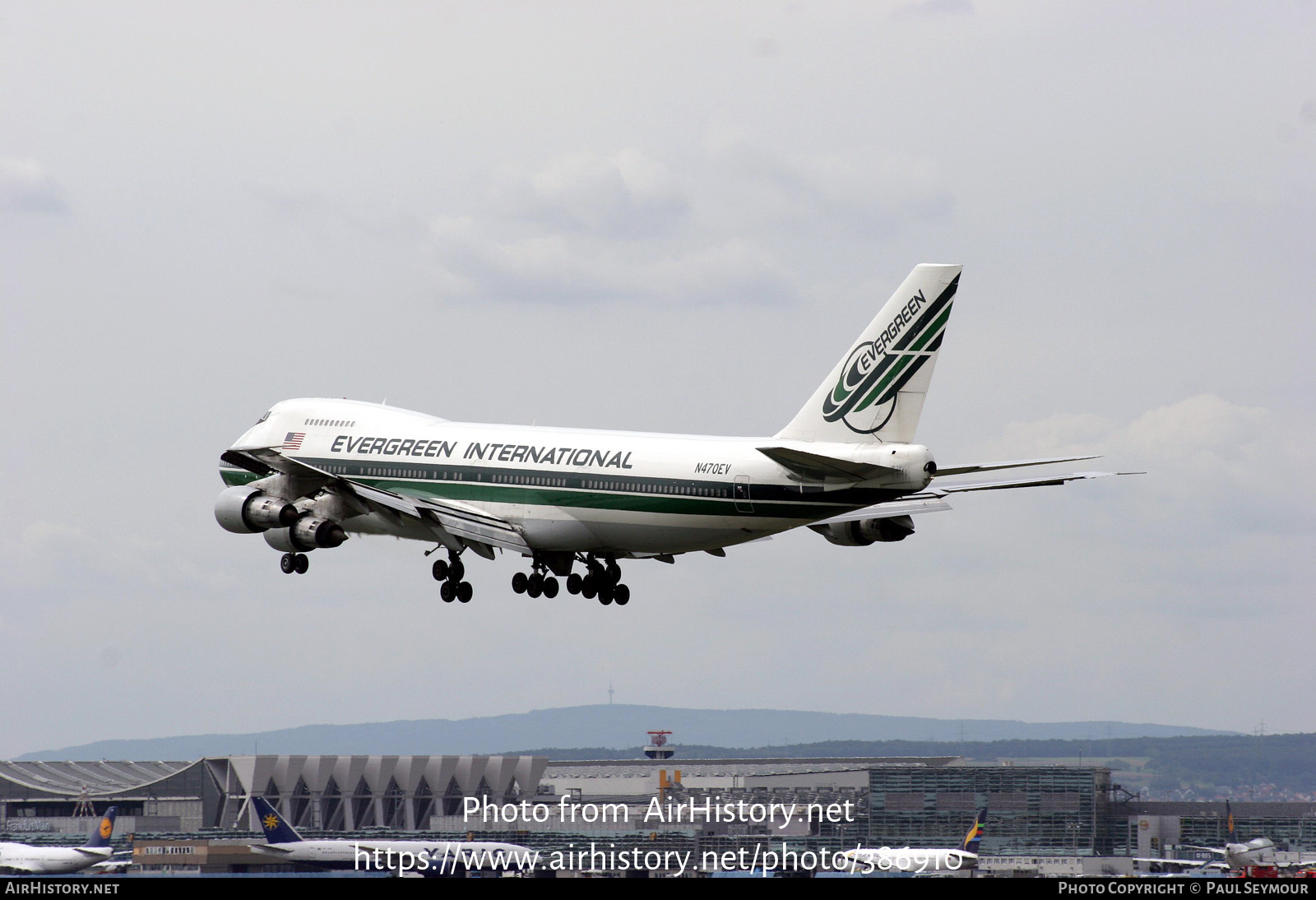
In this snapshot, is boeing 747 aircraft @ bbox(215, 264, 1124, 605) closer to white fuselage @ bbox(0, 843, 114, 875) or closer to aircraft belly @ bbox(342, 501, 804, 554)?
aircraft belly @ bbox(342, 501, 804, 554)

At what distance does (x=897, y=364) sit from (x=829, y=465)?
384 centimetres

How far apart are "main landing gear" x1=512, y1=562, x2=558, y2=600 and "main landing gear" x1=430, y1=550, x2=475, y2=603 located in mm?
2006

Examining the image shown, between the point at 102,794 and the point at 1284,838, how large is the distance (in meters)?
81.1

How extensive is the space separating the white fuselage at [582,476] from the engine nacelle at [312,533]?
66cm

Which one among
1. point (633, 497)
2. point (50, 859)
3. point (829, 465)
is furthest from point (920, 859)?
point (829, 465)

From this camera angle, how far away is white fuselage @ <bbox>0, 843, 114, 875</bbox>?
85.6m

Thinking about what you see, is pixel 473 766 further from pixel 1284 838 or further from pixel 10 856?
pixel 1284 838

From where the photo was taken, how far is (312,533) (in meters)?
59.7

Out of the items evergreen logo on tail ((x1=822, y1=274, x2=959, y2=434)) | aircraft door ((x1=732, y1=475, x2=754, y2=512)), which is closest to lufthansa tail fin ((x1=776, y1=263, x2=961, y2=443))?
Result: evergreen logo on tail ((x1=822, y1=274, x2=959, y2=434))

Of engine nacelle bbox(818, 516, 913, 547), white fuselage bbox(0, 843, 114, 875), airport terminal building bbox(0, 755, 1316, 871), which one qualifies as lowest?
white fuselage bbox(0, 843, 114, 875)

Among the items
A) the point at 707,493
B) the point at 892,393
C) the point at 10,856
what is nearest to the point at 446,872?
the point at 10,856

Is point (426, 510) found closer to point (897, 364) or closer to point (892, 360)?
point (892, 360)

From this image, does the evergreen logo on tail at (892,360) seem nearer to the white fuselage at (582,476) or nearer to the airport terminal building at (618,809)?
the white fuselage at (582,476)

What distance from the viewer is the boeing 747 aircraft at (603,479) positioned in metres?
50.2
